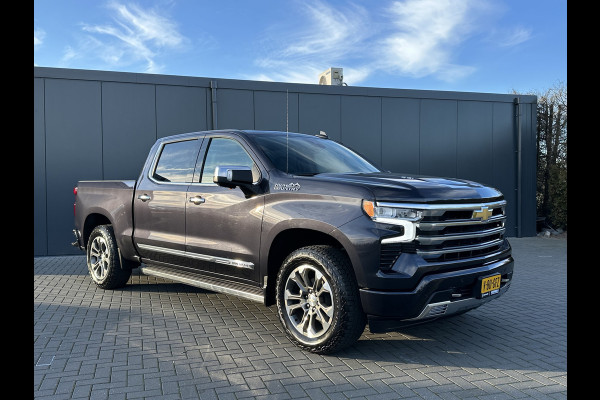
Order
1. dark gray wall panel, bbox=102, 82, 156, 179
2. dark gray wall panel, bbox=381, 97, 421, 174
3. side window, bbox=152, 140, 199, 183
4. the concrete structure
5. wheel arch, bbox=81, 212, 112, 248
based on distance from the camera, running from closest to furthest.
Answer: side window, bbox=152, 140, 199, 183 < wheel arch, bbox=81, 212, 112, 248 < the concrete structure < dark gray wall panel, bbox=102, 82, 156, 179 < dark gray wall panel, bbox=381, 97, 421, 174

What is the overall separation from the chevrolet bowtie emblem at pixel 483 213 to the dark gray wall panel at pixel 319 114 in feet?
23.8

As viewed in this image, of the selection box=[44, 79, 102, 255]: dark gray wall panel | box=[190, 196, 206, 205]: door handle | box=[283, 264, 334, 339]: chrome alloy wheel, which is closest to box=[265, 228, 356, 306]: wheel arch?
box=[283, 264, 334, 339]: chrome alloy wheel

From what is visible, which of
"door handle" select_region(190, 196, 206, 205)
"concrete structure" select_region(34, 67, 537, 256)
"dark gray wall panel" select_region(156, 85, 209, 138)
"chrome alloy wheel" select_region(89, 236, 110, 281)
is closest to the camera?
"door handle" select_region(190, 196, 206, 205)

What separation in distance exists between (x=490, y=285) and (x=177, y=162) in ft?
11.6

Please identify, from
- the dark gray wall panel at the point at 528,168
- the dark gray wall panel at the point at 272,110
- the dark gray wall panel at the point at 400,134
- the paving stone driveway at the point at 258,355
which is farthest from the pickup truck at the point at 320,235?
the dark gray wall panel at the point at 528,168

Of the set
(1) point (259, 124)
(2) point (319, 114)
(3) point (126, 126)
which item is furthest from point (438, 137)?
(3) point (126, 126)

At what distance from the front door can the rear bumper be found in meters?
1.21

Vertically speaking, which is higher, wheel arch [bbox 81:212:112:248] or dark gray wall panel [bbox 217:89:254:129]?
dark gray wall panel [bbox 217:89:254:129]

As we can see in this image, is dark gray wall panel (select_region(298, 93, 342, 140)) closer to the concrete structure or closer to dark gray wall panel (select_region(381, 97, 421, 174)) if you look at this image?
the concrete structure

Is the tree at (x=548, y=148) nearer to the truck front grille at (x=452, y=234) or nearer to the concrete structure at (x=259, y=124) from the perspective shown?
the concrete structure at (x=259, y=124)

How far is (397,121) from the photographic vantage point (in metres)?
11.8

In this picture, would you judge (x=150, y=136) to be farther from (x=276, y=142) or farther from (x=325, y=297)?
(x=325, y=297)

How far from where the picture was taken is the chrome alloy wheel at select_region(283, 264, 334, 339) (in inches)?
152

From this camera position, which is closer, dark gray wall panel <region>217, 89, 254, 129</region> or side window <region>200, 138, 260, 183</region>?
side window <region>200, 138, 260, 183</region>
